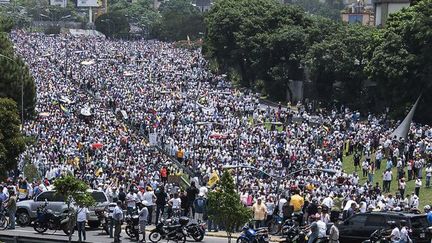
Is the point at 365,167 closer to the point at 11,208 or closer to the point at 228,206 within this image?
the point at 11,208

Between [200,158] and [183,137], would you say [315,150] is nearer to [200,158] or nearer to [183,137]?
[200,158]

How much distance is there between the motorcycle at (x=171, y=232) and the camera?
35.9 meters

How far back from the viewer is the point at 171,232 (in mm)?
35938

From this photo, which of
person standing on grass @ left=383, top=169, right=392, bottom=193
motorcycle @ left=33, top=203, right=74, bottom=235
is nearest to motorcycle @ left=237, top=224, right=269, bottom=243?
motorcycle @ left=33, top=203, right=74, bottom=235

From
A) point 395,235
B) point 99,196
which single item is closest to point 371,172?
point 99,196

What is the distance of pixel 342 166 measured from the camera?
54750mm

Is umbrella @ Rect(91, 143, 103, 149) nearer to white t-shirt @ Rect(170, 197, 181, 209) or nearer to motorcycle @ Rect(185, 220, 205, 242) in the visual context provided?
white t-shirt @ Rect(170, 197, 181, 209)

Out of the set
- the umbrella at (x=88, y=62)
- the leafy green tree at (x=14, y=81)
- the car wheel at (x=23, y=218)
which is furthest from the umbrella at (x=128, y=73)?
the car wheel at (x=23, y=218)

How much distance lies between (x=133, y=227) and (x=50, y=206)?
3.64 metres

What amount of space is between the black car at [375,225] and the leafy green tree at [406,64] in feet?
117

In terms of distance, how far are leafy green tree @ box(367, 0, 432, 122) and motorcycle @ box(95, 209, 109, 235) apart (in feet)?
110

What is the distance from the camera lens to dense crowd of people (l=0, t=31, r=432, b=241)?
39938mm

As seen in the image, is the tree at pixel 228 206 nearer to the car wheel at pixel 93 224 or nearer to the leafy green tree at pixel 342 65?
the car wheel at pixel 93 224

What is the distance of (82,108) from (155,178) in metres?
28.4
